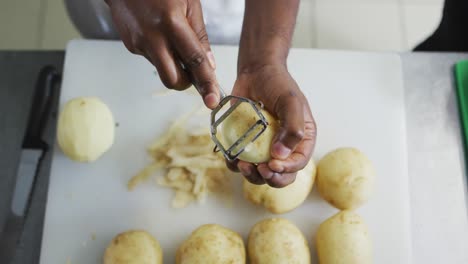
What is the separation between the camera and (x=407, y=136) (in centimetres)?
116

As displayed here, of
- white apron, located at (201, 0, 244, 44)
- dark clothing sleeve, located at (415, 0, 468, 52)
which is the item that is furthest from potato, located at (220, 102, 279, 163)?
dark clothing sleeve, located at (415, 0, 468, 52)

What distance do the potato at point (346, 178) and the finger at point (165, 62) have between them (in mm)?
439

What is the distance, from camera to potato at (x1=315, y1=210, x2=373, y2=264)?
0.95 metres

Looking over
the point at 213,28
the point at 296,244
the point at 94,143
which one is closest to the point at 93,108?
the point at 94,143

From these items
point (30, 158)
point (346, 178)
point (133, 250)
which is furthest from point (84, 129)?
point (346, 178)

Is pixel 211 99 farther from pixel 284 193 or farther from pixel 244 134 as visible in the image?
pixel 284 193

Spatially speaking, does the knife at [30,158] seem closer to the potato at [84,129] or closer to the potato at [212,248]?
the potato at [84,129]

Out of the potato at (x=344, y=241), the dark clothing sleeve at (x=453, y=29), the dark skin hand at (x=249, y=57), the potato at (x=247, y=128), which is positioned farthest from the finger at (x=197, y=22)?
the dark clothing sleeve at (x=453, y=29)

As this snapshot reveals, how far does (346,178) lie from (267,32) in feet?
1.19

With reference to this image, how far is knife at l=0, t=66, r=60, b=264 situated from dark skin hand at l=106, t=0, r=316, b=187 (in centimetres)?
47

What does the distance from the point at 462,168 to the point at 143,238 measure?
2.62 feet

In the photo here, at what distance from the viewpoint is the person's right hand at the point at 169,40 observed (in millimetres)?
681

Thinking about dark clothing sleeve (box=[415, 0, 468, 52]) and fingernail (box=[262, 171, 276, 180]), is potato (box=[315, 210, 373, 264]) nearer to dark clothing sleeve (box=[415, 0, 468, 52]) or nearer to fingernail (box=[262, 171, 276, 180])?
fingernail (box=[262, 171, 276, 180])

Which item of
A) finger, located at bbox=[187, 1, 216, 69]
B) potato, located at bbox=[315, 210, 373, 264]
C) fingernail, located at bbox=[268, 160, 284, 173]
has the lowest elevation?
potato, located at bbox=[315, 210, 373, 264]
